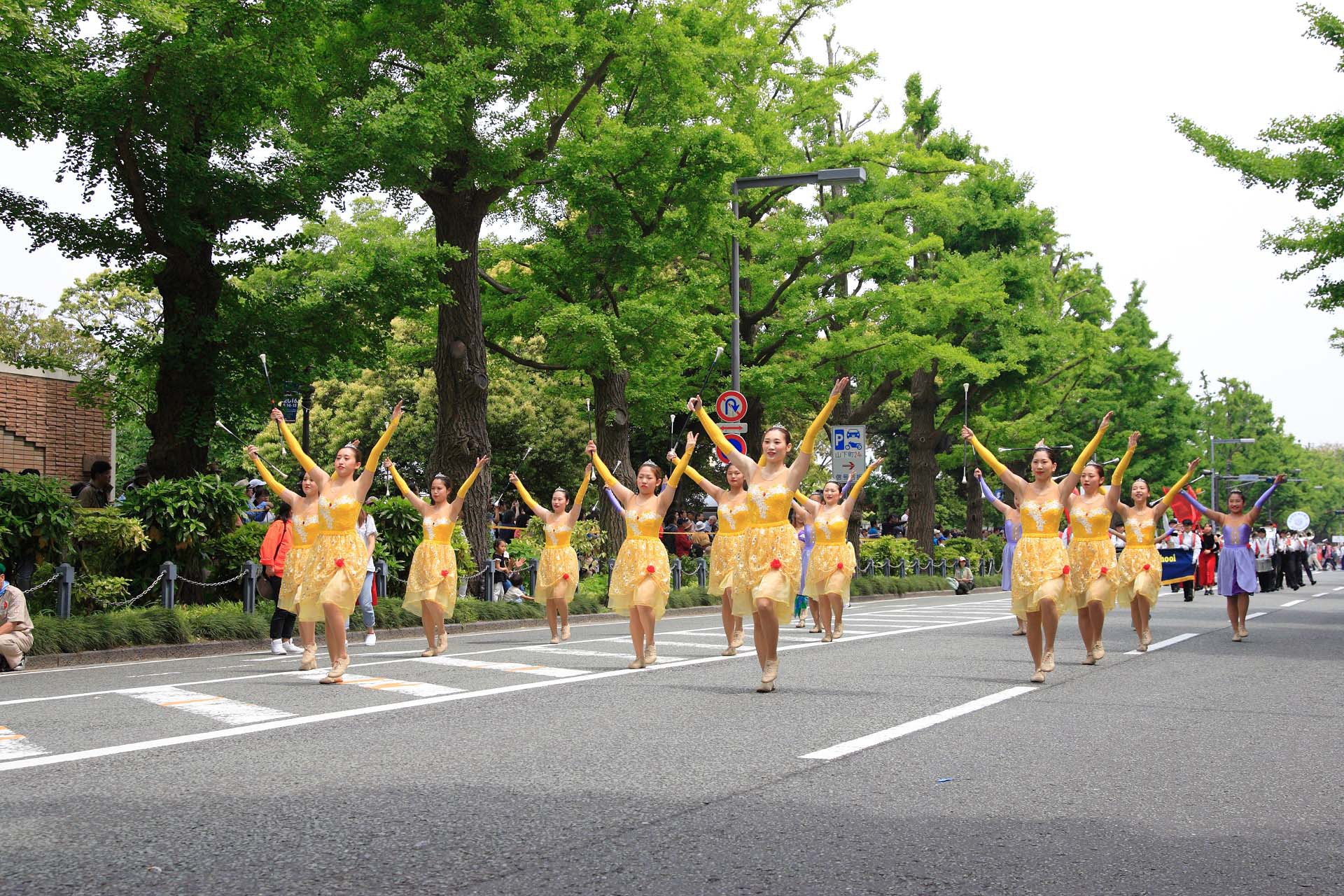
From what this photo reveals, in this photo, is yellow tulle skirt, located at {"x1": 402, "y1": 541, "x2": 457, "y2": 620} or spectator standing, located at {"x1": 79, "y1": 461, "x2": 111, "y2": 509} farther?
spectator standing, located at {"x1": 79, "y1": 461, "x2": 111, "y2": 509}

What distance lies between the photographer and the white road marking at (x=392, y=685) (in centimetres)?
968

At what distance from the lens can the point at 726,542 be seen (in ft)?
35.8

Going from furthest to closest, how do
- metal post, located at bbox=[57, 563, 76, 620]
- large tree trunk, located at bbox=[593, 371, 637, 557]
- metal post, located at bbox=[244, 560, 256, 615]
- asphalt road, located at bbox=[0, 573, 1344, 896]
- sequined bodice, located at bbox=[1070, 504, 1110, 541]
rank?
large tree trunk, located at bbox=[593, 371, 637, 557], metal post, located at bbox=[244, 560, 256, 615], metal post, located at bbox=[57, 563, 76, 620], sequined bodice, located at bbox=[1070, 504, 1110, 541], asphalt road, located at bbox=[0, 573, 1344, 896]

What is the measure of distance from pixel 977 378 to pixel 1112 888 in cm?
3593

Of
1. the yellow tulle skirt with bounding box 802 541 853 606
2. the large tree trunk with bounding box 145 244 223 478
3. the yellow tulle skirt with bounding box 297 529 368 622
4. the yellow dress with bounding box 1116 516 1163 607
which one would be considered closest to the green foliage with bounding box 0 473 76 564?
the large tree trunk with bounding box 145 244 223 478

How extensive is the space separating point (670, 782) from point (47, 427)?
923 inches

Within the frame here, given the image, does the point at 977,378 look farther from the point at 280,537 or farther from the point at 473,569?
the point at 280,537

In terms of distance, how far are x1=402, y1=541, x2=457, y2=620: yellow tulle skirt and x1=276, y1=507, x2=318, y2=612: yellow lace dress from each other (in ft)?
6.62

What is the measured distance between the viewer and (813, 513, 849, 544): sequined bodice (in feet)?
50.0

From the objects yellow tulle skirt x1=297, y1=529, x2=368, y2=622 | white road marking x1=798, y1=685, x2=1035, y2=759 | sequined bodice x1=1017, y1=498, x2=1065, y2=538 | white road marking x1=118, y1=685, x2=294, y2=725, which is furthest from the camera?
sequined bodice x1=1017, y1=498, x2=1065, y2=538

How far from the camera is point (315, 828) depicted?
5.02 m

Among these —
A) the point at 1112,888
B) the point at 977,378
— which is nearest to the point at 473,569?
the point at 1112,888

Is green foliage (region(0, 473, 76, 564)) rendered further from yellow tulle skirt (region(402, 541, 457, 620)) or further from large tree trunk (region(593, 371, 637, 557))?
large tree trunk (region(593, 371, 637, 557))

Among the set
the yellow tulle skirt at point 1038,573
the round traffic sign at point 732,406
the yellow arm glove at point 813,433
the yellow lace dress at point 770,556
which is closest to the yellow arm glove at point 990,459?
the yellow tulle skirt at point 1038,573
